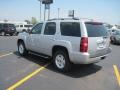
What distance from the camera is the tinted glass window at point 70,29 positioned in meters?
6.37

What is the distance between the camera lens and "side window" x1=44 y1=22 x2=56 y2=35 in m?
7.43

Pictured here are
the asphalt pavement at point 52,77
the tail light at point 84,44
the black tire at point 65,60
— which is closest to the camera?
the asphalt pavement at point 52,77

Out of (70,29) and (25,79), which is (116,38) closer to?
(70,29)

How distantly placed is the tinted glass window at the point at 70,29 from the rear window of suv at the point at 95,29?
0.36m

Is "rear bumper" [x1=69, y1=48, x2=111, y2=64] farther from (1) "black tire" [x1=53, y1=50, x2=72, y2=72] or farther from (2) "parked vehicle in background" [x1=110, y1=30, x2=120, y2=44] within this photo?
(2) "parked vehicle in background" [x1=110, y1=30, x2=120, y2=44]

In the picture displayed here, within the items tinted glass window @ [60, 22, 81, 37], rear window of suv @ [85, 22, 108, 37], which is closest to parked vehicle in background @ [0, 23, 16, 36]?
tinted glass window @ [60, 22, 81, 37]

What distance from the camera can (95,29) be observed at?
22.0 feet

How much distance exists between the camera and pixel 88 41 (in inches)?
242

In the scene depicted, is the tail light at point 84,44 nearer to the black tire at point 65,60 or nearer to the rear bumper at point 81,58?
the rear bumper at point 81,58

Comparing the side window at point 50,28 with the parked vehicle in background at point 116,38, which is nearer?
the side window at point 50,28

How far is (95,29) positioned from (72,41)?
1038 millimetres

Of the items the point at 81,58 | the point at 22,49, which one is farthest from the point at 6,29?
the point at 81,58

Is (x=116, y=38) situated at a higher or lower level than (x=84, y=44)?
lower

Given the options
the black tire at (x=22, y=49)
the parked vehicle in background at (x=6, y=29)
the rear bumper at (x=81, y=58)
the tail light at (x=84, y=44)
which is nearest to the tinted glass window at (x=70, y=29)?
the tail light at (x=84, y=44)
